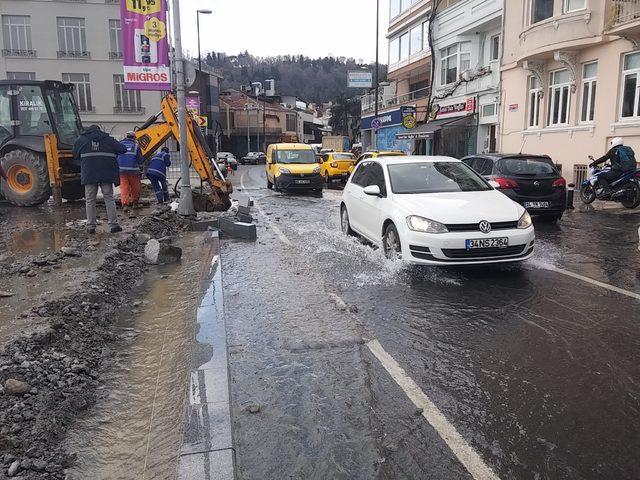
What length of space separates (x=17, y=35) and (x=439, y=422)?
47.9 metres

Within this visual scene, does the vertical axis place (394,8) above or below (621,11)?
above

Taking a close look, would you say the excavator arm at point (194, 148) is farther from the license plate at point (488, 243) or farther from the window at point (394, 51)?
the window at point (394, 51)

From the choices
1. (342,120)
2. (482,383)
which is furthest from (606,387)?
(342,120)

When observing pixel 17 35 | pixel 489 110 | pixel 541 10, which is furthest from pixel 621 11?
pixel 17 35

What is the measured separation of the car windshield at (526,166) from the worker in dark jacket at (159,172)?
8.38 meters

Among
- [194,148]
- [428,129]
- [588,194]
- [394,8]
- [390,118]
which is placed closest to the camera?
[194,148]

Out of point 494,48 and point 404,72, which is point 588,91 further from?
point 404,72

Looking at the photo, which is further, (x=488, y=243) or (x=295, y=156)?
(x=295, y=156)

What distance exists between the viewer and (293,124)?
3780 inches

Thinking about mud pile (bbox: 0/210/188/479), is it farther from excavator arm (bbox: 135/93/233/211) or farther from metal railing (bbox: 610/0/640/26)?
metal railing (bbox: 610/0/640/26)

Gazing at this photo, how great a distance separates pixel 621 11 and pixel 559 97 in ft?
13.2

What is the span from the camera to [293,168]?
20453mm

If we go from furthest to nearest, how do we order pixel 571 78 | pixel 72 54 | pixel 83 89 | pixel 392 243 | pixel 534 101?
pixel 83 89 → pixel 72 54 → pixel 534 101 → pixel 571 78 → pixel 392 243

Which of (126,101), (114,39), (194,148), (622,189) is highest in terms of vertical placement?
(114,39)
